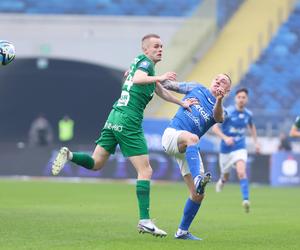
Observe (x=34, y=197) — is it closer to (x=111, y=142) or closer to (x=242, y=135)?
(x=242, y=135)

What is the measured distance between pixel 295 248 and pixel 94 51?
27457 mm

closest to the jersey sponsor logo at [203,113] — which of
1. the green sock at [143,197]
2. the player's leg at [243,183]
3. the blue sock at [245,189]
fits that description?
the green sock at [143,197]

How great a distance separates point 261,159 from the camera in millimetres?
28656

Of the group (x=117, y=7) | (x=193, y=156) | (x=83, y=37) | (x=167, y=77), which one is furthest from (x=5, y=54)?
(x=117, y=7)

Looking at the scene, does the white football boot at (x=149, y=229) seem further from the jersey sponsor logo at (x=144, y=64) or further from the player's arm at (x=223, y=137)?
the player's arm at (x=223, y=137)

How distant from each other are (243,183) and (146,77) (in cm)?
790

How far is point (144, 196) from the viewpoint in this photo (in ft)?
35.7

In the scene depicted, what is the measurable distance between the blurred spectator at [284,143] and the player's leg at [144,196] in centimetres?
1973

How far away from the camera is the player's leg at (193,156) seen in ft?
33.9

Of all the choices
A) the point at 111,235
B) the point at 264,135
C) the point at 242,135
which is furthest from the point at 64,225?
the point at 264,135

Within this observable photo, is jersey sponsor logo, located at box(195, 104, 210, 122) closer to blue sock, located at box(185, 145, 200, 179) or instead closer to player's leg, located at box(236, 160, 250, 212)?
blue sock, located at box(185, 145, 200, 179)

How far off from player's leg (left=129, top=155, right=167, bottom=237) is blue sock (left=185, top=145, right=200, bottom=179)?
0.48 metres

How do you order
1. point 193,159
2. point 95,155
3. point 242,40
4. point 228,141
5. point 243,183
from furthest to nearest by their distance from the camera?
point 242,40 < point 228,141 < point 243,183 < point 95,155 < point 193,159

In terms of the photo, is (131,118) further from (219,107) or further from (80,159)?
(219,107)
